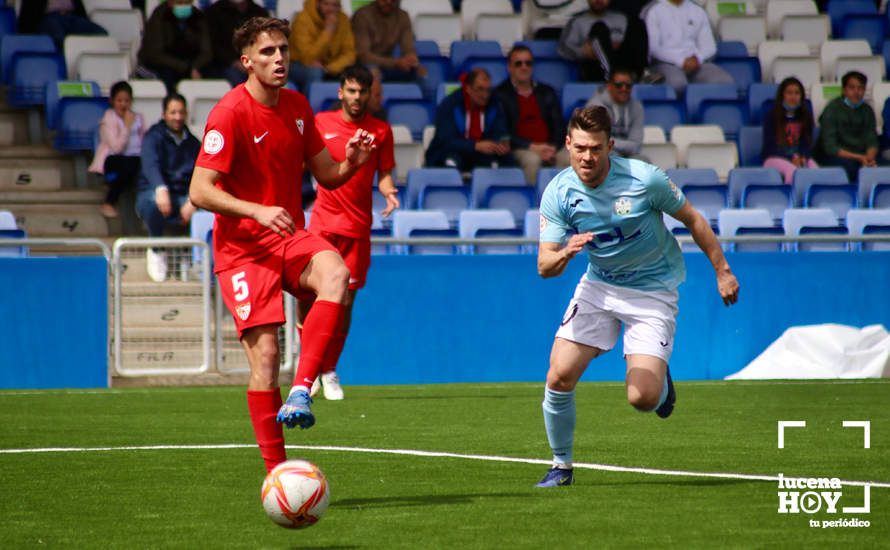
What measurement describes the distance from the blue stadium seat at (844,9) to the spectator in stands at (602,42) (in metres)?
3.83

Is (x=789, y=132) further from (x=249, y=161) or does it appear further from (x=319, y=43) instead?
(x=249, y=161)

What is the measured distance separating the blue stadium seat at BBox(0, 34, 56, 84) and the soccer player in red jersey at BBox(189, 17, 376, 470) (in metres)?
11.0

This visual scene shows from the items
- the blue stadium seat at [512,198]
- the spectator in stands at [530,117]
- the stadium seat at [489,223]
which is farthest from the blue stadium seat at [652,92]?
the stadium seat at [489,223]

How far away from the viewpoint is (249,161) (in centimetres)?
707

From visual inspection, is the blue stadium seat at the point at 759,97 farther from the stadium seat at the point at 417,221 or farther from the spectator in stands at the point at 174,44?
the spectator in stands at the point at 174,44

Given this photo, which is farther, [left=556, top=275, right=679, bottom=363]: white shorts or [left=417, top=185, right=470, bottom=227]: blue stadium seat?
[left=417, top=185, right=470, bottom=227]: blue stadium seat

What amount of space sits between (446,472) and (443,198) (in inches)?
332

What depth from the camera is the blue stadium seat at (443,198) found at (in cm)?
1593

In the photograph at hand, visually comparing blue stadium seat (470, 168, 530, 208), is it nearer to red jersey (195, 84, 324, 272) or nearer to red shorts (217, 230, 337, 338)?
red jersey (195, 84, 324, 272)

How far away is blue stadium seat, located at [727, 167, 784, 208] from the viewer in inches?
664

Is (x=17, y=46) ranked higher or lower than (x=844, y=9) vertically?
lower

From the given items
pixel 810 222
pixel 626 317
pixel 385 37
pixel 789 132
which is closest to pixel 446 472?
pixel 626 317

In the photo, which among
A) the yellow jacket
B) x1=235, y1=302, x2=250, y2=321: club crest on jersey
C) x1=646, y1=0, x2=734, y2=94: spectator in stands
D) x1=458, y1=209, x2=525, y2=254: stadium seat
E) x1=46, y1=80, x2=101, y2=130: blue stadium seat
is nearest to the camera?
x1=235, y1=302, x2=250, y2=321: club crest on jersey

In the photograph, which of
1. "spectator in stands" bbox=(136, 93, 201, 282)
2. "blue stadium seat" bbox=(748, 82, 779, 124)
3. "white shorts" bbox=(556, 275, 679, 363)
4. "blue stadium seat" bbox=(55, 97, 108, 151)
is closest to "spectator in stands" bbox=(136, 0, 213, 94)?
"blue stadium seat" bbox=(55, 97, 108, 151)
